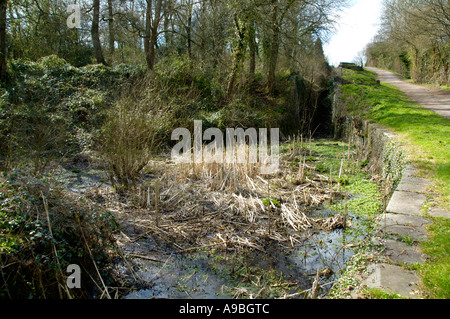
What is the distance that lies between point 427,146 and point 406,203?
3.38 m

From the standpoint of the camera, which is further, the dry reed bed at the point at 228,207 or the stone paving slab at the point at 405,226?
the dry reed bed at the point at 228,207

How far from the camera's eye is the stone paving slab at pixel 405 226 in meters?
3.78

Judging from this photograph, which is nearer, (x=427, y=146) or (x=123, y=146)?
(x=123, y=146)

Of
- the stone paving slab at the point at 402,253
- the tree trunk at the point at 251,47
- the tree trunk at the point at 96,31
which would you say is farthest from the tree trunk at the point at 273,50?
the stone paving slab at the point at 402,253

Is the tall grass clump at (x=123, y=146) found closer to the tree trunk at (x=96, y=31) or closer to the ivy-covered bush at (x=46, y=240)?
the ivy-covered bush at (x=46, y=240)

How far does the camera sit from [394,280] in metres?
3.03

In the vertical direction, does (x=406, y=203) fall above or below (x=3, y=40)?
below

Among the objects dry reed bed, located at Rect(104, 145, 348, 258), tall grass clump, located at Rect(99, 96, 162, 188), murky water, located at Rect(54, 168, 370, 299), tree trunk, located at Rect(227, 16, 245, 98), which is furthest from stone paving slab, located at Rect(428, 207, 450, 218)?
tree trunk, located at Rect(227, 16, 245, 98)

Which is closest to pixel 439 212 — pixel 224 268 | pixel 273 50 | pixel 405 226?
pixel 405 226

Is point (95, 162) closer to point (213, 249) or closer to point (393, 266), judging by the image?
A: point (213, 249)

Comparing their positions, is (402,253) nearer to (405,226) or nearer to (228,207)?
(405,226)

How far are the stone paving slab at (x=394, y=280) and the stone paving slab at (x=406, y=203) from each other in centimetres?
133

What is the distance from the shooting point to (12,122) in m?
8.67
